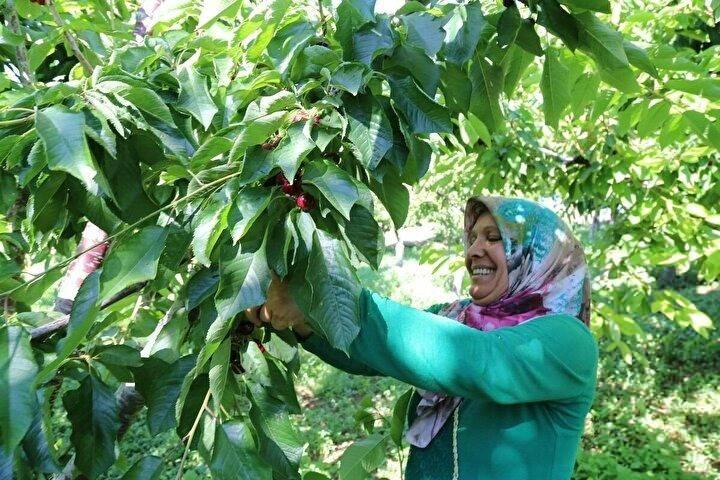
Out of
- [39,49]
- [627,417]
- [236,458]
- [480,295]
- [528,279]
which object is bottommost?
[627,417]

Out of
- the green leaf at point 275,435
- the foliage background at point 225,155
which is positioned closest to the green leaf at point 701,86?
the foliage background at point 225,155

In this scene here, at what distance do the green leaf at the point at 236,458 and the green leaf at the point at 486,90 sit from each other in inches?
36.0

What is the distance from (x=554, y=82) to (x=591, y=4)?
35 centimetres

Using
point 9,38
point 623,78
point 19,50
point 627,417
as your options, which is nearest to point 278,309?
point 623,78

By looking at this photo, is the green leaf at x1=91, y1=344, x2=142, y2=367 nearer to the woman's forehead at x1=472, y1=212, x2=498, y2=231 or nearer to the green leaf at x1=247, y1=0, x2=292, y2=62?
the green leaf at x1=247, y1=0, x2=292, y2=62

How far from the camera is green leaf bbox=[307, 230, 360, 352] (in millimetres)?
1037

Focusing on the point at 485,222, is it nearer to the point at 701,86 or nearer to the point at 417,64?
the point at 701,86

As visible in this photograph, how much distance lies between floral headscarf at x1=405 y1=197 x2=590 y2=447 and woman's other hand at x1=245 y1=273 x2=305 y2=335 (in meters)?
0.73

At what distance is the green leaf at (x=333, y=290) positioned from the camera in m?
1.04

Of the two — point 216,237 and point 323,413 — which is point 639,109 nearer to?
point 216,237

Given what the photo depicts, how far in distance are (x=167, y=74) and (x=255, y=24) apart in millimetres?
211

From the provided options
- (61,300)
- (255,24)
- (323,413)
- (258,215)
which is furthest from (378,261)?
(323,413)

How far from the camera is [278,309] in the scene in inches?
48.0

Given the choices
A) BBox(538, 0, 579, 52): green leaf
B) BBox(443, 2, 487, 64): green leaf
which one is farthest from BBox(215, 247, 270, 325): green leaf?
BBox(538, 0, 579, 52): green leaf
